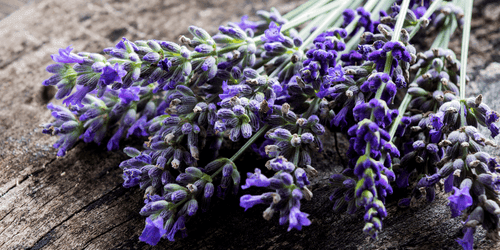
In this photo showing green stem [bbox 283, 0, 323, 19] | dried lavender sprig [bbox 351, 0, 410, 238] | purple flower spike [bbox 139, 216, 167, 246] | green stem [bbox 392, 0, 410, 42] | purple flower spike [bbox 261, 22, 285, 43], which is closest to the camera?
dried lavender sprig [bbox 351, 0, 410, 238]

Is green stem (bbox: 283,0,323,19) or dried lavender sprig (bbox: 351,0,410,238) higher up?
green stem (bbox: 283,0,323,19)

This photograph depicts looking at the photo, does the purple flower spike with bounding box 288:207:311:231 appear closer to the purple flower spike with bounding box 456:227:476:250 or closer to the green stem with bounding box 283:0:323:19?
the purple flower spike with bounding box 456:227:476:250

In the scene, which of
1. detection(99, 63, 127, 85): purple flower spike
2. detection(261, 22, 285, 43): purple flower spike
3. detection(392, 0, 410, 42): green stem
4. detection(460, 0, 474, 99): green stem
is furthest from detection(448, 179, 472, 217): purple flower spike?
detection(99, 63, 127, 85): purple flower spike

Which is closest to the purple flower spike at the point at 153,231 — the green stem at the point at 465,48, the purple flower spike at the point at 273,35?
the purple flower spike at the point at 273,35

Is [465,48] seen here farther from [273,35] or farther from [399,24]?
[273,35]

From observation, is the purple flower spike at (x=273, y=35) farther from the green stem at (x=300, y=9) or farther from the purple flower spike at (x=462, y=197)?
the purple flower spike at (x=462, y=197)

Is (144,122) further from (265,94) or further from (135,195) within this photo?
(265,94)

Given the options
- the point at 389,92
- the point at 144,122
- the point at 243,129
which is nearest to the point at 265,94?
the point at 243,129

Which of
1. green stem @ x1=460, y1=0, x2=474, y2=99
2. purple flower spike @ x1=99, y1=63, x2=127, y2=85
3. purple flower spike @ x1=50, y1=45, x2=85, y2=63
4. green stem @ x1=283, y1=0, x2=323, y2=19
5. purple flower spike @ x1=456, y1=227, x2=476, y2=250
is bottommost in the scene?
purple flower spike @ x1=456, y1=227, x2=476, y2=250
